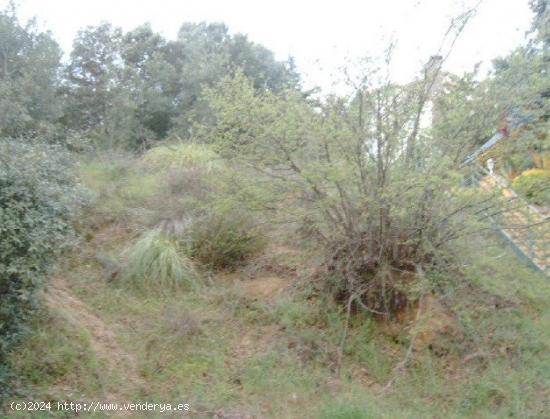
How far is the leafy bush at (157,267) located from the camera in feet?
24.8

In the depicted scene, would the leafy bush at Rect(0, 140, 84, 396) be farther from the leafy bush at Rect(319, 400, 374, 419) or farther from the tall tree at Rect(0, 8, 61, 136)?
the tall tree at Rect(0, 8, 61, 136)

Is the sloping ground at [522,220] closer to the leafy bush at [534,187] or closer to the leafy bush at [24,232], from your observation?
the leafy bush at [534,187]

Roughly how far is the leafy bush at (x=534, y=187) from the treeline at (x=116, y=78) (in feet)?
22.0

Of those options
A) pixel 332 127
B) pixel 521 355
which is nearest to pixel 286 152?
pixel 332 127

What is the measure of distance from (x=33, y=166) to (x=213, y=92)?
2653 mm

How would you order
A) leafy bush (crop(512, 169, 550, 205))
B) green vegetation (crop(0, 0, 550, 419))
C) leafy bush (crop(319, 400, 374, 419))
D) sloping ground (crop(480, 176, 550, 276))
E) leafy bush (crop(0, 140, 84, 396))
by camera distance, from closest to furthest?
1. leafy bush (crop(0, 140, 84, 396))
2. leafy bush (crop(319, 400, 374, 419))
3. green vegetation (crop(0, 0, 550, 419))
4. leafy bush (crop(512, 169, 550, 205))
5. sloping ground (crop(480, 176, 550, 276))

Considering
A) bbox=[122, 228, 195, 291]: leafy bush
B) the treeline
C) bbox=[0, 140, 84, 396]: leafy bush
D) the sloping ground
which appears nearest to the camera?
bbox=[0, 140, 84, 396]: leafy bush

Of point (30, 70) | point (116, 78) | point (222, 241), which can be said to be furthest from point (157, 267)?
point (116, 78)

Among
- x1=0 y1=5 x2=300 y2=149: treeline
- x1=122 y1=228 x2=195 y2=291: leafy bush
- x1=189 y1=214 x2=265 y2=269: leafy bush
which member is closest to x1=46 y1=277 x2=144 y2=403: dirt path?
x1=122 y1=228 x2=195 y2=291: leafy bush

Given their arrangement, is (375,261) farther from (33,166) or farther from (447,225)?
(33,166)

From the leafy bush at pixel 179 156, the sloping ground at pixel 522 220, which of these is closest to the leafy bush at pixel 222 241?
the leafy bush at pixel 179 156

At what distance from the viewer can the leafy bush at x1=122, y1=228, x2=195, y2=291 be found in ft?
24.8

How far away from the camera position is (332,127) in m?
6.27

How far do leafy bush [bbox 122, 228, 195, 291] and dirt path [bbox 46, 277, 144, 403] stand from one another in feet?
2.68
